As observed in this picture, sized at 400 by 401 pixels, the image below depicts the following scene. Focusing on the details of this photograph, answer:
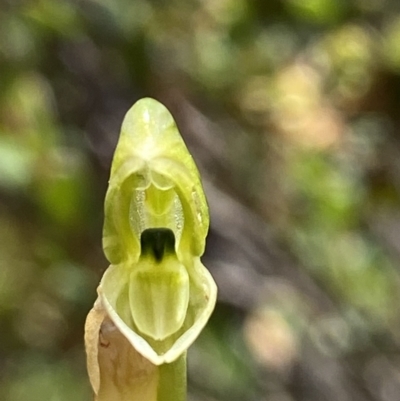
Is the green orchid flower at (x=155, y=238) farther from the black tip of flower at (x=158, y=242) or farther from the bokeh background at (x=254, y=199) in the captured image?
the bokeh background at (x=254, y=199)

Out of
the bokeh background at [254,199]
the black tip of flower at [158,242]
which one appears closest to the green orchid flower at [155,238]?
the black tip of flower at [158,242]

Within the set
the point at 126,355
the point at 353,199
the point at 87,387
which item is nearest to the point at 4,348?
the point at 87,387

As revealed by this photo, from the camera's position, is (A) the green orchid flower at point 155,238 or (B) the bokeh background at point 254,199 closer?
(A) the green orchid flower at point 155,238

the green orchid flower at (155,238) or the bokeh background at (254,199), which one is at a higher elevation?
the green orchid flower at (155,238)

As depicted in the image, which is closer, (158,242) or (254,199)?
(158,242)

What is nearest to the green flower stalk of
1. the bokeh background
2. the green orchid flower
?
the green orchid flower

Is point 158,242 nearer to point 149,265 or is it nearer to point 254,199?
point 149,265

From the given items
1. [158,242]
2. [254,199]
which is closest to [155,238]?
[158,242]
